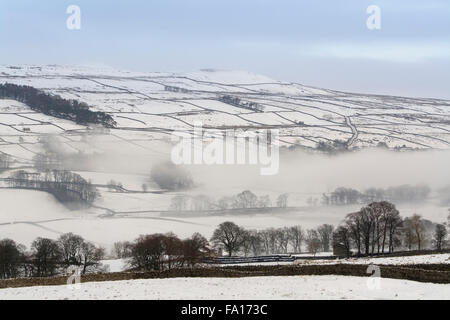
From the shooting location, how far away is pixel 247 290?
1281 inches

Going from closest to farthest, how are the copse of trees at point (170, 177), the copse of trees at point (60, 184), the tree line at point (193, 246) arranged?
the tree line at point (193, 246) → the copse of trees at point (60, 184) → the copse of trees at point (170, 177)

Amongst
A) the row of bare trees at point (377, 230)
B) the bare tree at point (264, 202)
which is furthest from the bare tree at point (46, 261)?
the bare tree at point (264, 202)

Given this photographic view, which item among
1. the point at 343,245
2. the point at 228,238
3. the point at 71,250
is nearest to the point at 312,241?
the point at 228,238

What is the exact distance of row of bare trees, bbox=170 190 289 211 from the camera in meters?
159

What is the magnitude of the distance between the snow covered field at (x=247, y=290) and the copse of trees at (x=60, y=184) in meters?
122

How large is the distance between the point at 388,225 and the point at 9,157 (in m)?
→ 129

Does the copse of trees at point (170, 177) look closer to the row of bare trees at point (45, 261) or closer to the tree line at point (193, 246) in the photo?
the tree line at point (193, 246)

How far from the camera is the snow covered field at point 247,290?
30375 millimetres

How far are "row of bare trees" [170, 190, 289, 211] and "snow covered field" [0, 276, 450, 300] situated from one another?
119 m

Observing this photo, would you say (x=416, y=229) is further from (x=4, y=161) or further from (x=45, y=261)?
(x=4, y=161)

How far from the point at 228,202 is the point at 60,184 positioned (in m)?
39.7

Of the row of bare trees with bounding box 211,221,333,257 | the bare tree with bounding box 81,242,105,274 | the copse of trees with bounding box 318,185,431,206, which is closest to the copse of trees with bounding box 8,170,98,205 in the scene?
the row of bare trees with bounding box 211,221,333,257
